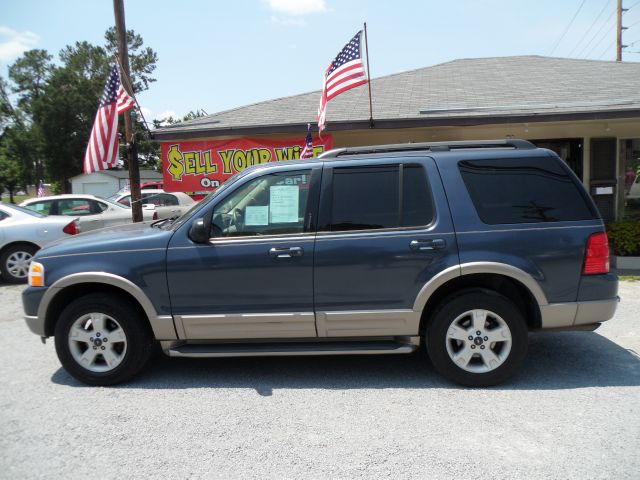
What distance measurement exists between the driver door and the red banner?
20.0ft

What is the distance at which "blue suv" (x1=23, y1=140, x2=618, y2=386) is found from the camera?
4141 millimetres

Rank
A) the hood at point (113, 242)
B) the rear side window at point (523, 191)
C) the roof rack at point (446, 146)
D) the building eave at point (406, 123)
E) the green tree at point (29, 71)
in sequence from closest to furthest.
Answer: the rear side window at point (523, 191)
the hood at point (113, 242)
the roof rack at point (446, 146)
the building eave at point (406, 123)
the green tree at point (29, 71)

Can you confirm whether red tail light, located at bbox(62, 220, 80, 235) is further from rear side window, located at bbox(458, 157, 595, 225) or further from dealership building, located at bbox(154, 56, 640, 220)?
rear side window, located at bbox(458, 157, 595, 225)

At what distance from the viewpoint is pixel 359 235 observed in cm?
422

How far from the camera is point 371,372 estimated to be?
464 cm

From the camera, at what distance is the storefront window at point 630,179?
429 inches

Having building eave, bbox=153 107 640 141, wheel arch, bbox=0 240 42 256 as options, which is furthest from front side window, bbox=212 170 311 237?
wheel arch, bbox=0 240 42 256

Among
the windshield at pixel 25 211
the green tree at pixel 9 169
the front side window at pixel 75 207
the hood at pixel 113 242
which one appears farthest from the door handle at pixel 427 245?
the green tree at pixel 9 169

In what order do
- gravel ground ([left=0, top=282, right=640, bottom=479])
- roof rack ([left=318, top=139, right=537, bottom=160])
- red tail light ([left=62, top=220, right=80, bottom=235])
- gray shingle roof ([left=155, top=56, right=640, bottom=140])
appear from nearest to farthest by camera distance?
gravel ground ([left=0, top=282, right=640, bottom=479]) → roof rack ([left=318, top=139, right=537, bottom=160]) → gray shingle roof ([left=155, top=56, right=640, bottom=140]) → red tail light ([left=62, top=220, right=80, bottom=235])

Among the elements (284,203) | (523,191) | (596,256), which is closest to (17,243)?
(284,203)

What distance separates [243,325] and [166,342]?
709mm

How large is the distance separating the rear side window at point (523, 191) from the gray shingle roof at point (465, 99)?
5.02 meters

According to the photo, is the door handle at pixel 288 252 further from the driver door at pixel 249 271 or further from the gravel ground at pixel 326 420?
the gravel ground at pixel 326 420

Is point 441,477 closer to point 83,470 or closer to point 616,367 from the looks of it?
point 83,470
